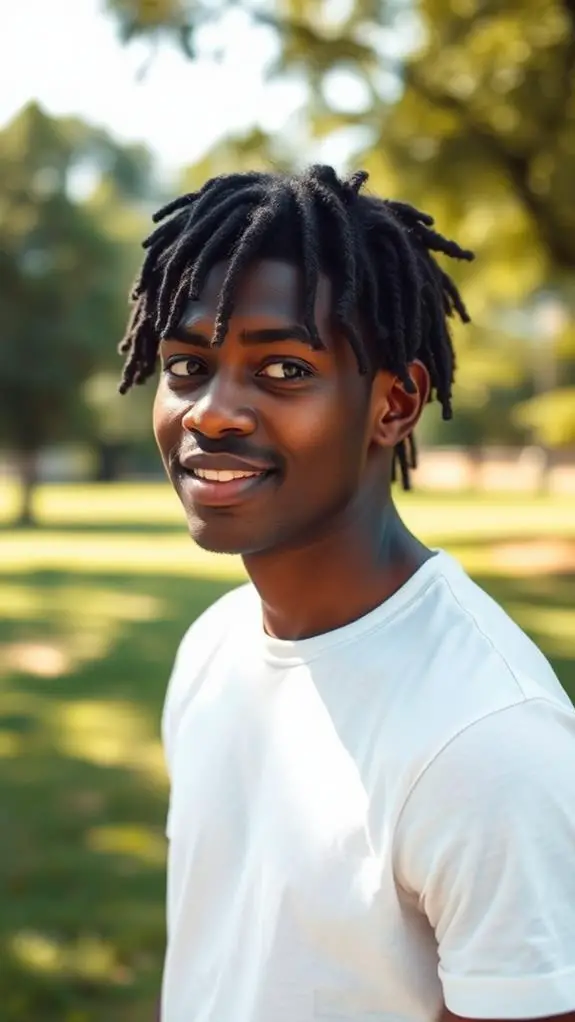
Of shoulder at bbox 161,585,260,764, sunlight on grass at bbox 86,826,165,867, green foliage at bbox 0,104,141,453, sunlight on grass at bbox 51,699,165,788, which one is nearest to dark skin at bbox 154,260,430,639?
shoulder at bbox 161,585,260,764

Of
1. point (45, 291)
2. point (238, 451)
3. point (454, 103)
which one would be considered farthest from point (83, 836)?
point (45, 291)

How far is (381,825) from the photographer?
137cm

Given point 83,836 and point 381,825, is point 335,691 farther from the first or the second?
point 83,836

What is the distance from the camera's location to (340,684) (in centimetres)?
154

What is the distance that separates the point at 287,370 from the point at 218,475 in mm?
177

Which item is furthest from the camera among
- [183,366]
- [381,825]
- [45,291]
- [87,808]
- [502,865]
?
[45,291]

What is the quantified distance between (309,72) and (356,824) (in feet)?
41.3

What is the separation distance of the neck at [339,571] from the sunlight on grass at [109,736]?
4.66 m

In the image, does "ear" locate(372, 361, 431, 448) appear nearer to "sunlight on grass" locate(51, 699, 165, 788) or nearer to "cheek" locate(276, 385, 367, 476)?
"cheek" locate(276, 385, 367, 476)

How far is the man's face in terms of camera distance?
60.4 inches

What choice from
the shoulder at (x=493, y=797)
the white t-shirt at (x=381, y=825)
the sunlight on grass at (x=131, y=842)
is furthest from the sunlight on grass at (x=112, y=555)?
the shoulder at (x=493, y=797)

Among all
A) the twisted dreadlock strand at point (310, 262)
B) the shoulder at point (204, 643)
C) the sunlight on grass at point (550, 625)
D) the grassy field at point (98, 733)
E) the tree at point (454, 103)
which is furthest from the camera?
the tree at point (454, 103)

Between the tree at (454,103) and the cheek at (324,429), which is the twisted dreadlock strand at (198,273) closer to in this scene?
the cheek at (324,429)

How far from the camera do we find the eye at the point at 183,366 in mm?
1614
